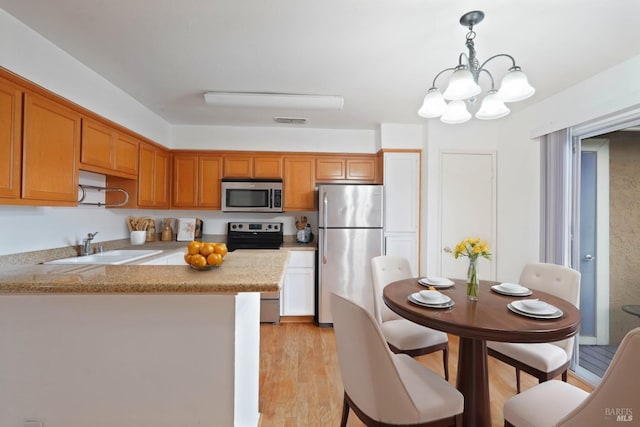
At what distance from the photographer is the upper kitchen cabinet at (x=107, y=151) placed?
2.11 meters

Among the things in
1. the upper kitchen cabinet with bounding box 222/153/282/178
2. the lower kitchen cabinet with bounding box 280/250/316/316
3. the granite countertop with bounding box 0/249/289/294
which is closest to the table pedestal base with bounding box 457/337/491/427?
the granite countertop with bounding box 0/249/289/294

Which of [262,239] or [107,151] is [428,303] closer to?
[262,239]

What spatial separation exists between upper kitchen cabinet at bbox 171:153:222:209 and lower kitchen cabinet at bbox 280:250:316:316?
1.24 m

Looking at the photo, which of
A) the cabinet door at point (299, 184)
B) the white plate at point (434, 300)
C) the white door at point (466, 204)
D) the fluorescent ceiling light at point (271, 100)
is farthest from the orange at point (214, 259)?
the white door at point (466, 204)

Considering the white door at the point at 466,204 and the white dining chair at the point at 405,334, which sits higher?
the white door at the point at 466,204

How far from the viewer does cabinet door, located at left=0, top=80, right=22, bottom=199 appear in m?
1.52

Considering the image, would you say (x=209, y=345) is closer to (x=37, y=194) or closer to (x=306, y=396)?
(x=306, y=396)

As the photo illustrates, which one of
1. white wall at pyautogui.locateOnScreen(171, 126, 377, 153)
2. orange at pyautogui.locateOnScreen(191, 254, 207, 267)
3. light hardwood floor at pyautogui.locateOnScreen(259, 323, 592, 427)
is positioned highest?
white wall at pyautogui.locateOnScreen(171, 126, 377, 153)

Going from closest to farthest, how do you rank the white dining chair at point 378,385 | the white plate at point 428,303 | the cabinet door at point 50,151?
the white dining chair at point 378,385 → the white plate at point 428,303 → the cabinet door at point 50,151

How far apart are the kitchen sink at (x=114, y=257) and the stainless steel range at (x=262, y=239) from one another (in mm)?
947

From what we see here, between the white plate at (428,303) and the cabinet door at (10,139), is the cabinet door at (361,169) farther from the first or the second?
→ the cabinet door at (10,139)

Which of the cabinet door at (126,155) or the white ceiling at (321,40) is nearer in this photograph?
the white ceiling at (321,40)

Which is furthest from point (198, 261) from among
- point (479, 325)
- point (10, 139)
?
point (10, 139)

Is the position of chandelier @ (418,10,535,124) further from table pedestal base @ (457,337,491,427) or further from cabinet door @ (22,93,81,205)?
cabinet door @ (22,93,81,205)
